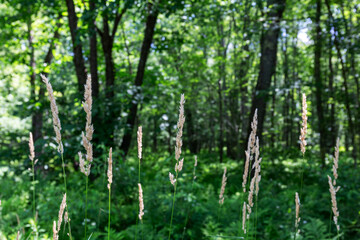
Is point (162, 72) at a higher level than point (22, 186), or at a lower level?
higher

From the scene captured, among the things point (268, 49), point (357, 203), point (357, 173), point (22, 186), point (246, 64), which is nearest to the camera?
point (357, 203)

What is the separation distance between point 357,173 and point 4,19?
896cm

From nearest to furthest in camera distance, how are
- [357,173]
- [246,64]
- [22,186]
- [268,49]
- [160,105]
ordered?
[357,173] < [268,49] < [22,186] < [160,105] < [246,64]

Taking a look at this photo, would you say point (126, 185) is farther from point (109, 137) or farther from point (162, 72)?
point (162, 72)

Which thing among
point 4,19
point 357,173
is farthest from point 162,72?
point 357,173

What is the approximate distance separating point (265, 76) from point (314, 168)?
2.71m

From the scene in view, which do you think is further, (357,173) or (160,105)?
(160,105)

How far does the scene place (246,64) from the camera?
11.8 meters

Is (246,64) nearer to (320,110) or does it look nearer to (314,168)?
(320,110)

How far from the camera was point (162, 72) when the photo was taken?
8688 mm

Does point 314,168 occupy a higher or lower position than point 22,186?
higher

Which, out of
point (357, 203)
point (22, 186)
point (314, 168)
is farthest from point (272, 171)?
point (22, 186)

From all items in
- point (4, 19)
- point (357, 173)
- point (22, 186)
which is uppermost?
point (4, 19)

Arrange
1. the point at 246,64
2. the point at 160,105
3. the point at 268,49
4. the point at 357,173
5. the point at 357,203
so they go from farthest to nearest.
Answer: the point at 246,64
the point at 160,105
the point at 268,49
the point at 357,173
the point at 357,203
